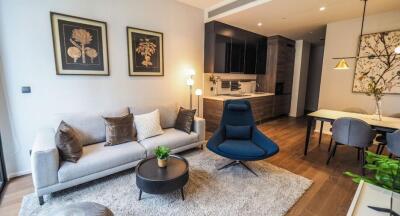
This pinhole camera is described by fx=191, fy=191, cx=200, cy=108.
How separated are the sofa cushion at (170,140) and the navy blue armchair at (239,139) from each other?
532 millimetres

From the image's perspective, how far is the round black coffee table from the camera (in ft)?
6.34

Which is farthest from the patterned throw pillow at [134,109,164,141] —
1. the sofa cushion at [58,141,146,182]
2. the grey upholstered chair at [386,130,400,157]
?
the grey upholstered chair at [386,130,400,157]

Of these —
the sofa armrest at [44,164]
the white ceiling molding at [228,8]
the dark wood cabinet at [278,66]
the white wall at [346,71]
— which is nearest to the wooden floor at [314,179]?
the sofa armrest at [44,164]

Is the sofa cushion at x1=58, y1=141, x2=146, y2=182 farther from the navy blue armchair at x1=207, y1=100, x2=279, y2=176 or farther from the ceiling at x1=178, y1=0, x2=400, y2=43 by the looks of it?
the ceiling at x1=178, y1=0, x2=400, y2=43

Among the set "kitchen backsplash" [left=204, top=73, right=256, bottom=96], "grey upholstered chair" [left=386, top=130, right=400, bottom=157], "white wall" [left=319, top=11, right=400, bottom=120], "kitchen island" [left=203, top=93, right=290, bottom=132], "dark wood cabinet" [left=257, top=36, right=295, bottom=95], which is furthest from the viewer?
"dark wood cabinet" [left=257, top=36, right=295, bottom=95]

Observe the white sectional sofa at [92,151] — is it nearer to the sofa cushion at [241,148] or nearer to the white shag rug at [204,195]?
the white shag rug at [204,195]

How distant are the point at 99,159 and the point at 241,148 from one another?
5.98 ft

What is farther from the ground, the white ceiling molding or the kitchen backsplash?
the white ceiling molding

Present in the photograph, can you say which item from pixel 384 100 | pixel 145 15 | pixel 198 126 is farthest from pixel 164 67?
pixel 384 100

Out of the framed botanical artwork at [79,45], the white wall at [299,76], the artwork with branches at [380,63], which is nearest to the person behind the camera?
the framed botanical artwork at [79,45]

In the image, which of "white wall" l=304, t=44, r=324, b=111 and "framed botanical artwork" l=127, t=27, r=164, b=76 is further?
"white wall" l=304, t=44, r=324, b=111

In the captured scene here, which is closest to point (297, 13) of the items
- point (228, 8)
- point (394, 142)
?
point (228, 8)

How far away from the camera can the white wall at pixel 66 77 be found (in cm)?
243

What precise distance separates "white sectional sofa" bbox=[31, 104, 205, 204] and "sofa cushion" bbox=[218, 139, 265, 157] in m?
0.74
